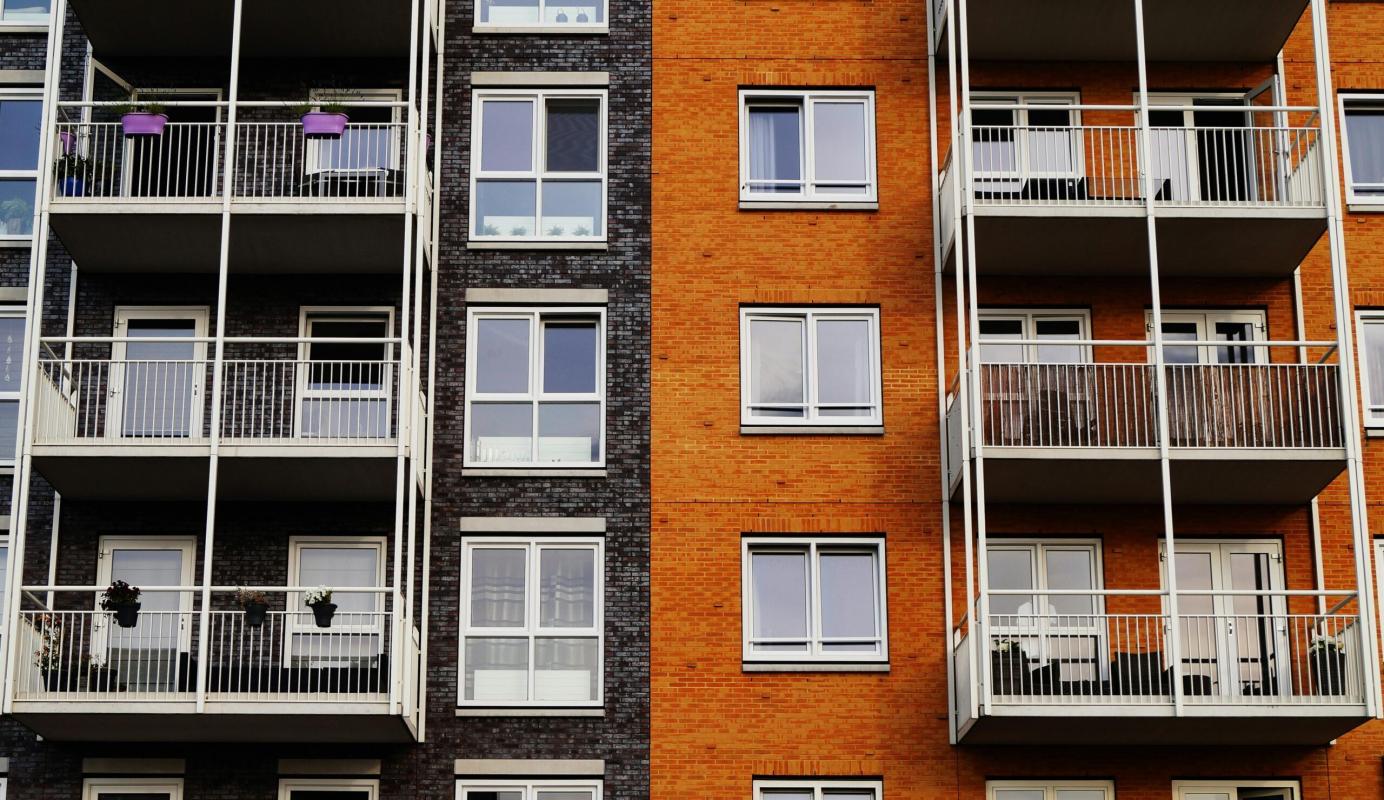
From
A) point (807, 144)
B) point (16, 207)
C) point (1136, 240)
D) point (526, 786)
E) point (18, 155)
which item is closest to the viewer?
point (526, 786)

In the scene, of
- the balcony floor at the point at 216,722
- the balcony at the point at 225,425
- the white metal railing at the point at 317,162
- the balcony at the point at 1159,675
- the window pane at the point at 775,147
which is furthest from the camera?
the window pane at the point at 775,147

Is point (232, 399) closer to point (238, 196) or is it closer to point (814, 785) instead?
point (238, 196)

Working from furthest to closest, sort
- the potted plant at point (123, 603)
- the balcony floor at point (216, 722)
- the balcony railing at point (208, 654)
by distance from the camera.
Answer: the potted plant at point (123, 603)
the balcony railing at point (208, 654)
the balcony floor at point (216, 722)

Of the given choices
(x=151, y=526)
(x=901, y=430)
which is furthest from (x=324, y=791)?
(x=901, y=430)

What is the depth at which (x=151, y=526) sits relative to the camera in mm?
21469

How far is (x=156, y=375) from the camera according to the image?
70.0ft

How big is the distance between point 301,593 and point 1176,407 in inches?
364

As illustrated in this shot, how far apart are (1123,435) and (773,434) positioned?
366 centimetres

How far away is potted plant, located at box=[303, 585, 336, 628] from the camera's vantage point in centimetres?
1983

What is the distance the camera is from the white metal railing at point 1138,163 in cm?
2184

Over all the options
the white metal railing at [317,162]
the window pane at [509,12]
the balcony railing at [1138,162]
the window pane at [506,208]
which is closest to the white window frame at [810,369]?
the balcony railing at [1138,162]

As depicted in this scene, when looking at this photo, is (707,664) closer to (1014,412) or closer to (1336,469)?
(1014,412)

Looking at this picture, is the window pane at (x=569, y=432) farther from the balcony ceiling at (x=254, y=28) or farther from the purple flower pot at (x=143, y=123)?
the purple flower pot at (x=143, y=123)

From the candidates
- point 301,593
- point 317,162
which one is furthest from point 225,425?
point 317,162
